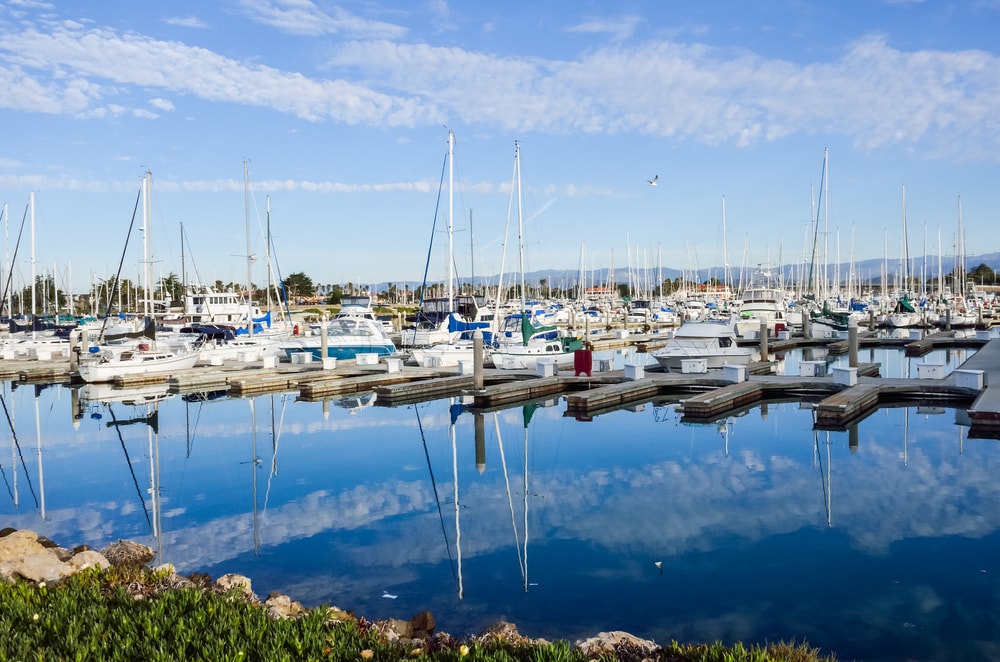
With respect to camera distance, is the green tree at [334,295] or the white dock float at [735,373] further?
the green tree at [334,295]

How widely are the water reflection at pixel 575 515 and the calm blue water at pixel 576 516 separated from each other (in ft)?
0.18

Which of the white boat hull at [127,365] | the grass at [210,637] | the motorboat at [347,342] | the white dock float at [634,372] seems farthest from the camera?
the motorboat at [347,342]

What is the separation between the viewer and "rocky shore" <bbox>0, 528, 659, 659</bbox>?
8.02m

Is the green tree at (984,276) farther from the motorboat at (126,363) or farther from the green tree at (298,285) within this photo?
the motorboat at (126,363)

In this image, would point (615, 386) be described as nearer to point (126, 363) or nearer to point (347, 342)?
point (347, 342)

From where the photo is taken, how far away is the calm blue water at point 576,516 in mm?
10297

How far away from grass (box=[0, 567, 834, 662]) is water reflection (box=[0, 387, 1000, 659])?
223 cm

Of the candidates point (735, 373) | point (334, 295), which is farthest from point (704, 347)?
point (334, 295)

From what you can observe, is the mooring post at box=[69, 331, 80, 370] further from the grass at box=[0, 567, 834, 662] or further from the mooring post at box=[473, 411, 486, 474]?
the grass at box=[0, 567, 834, 662]

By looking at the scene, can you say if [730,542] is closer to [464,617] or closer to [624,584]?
[624,584]

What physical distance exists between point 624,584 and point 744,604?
1.58 m

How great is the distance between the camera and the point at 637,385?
29156 mm

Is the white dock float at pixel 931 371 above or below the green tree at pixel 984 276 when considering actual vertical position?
below

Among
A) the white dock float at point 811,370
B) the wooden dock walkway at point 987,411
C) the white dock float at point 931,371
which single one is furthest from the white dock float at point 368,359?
the wooden dock walkway at point 987,411
